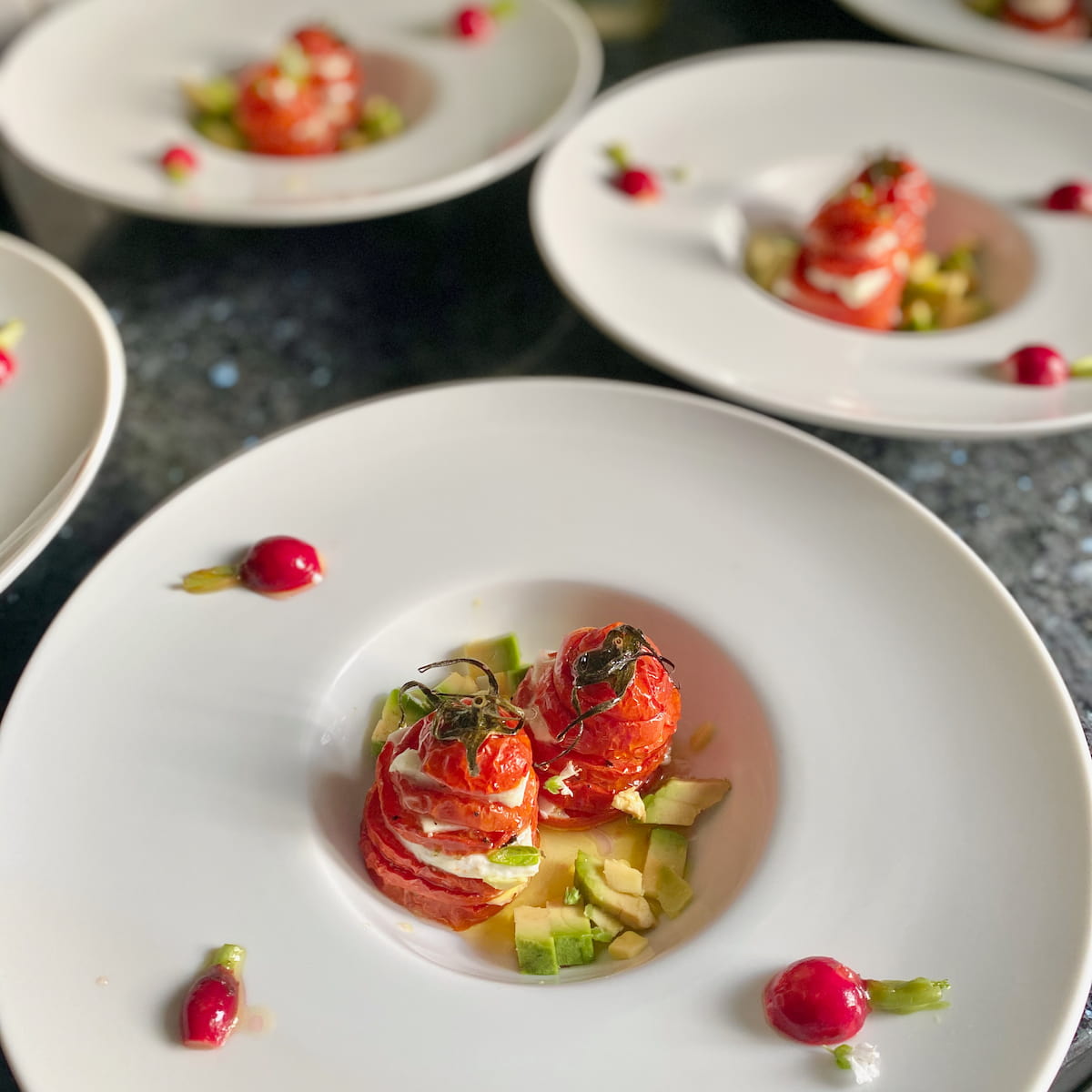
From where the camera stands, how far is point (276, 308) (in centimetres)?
230

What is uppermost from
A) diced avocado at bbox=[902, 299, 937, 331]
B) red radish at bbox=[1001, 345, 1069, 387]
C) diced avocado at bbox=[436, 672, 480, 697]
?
red radish at bbox=[1001, 345, 1069, 387]

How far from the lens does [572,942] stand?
132cm

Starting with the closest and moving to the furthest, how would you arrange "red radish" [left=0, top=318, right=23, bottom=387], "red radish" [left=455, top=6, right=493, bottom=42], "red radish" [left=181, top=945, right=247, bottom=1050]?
"red radish" [left=181, top=945, right=247, bottom=1050]
"red radish" [left=0, top=318, right=23, bottom=387]
"red radish" [left=455, top=6, right=493, bottom=42]

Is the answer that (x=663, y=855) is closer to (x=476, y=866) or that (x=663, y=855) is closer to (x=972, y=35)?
(x=476, y=866)

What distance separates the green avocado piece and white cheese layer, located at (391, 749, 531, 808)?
0.31 m

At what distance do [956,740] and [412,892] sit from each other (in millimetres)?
695

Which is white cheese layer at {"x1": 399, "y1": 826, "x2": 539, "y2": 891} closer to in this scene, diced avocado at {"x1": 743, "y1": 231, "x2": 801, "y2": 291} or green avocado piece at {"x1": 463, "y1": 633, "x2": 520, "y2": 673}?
green avocado piece at {"x1": 463, "y1": 633, "x2": 520, "y2": 673}

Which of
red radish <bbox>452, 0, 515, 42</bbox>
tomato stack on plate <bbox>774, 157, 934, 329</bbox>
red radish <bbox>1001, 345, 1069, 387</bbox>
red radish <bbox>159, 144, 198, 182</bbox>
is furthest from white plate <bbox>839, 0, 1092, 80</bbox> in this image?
red radish <bbox>159, 144, 198, 182</bbox>

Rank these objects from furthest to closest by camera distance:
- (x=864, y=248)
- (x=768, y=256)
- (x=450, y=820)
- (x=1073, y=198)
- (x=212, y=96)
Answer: (x=212, y=96) < (x=768, y=256) < (x=1073, y=198) < (x=864, y=248) < (x=450, y=820)

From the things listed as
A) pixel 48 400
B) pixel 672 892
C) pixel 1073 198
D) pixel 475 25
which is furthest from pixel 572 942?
pixel 475 25

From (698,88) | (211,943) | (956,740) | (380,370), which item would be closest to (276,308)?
(380,370)

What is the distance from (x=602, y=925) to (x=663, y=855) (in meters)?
0.13

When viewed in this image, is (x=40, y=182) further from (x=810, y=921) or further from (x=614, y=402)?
(x=810, y=921)

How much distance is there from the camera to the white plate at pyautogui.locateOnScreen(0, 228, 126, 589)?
152 cm
